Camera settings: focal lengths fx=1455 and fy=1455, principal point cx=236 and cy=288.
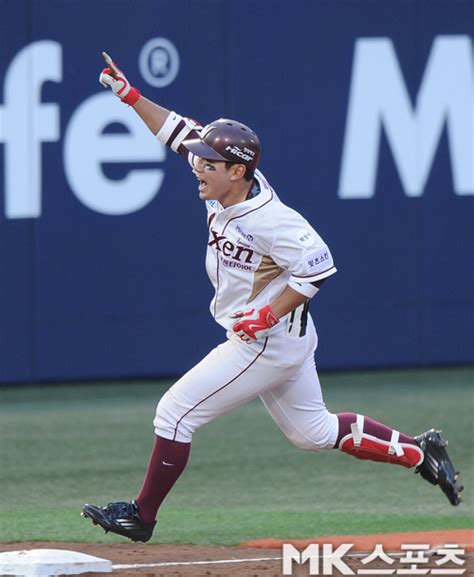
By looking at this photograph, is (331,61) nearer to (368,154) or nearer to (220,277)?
(368,154)

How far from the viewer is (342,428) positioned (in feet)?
20.2

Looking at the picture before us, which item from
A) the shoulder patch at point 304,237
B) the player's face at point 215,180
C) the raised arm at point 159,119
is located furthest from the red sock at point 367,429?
the raised arm at point 159,119

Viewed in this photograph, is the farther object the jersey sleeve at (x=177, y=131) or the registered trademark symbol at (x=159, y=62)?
the registered trademark symbol at (x=159, y=62)

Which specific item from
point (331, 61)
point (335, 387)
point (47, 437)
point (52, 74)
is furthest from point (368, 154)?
point (47, 437)

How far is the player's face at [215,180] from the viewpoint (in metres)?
5.81

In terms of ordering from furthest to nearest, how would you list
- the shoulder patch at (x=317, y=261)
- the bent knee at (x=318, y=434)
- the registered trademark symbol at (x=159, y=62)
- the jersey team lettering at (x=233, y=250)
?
the registered trademark symbol at (x=159, y=62), the bent knee at (x=318, y=434), the jersey team lettering at (x=233, y=250), the shoulder patch at (x=317, y=261)

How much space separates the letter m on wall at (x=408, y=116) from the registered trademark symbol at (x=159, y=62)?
Result: 58.7 inches

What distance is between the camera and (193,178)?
36.3ft

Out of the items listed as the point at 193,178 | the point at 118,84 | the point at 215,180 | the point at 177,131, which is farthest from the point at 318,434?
the point at 193,178

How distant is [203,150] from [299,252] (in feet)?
1.94

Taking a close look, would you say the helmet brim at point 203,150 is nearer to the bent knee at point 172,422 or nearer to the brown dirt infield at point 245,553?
the bent knee at point 172,422

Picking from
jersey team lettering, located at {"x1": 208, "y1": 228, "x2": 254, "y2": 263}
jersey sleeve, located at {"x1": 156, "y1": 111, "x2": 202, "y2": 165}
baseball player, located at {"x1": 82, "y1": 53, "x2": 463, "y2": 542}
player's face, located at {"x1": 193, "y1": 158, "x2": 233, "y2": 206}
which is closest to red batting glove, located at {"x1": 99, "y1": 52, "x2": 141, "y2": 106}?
jersey sleeve, located at {"x1": 156, "y1": 111, "x2": 202, "y2": 165}

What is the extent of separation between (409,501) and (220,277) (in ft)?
7.76

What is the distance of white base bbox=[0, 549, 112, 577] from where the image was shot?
5.43m
